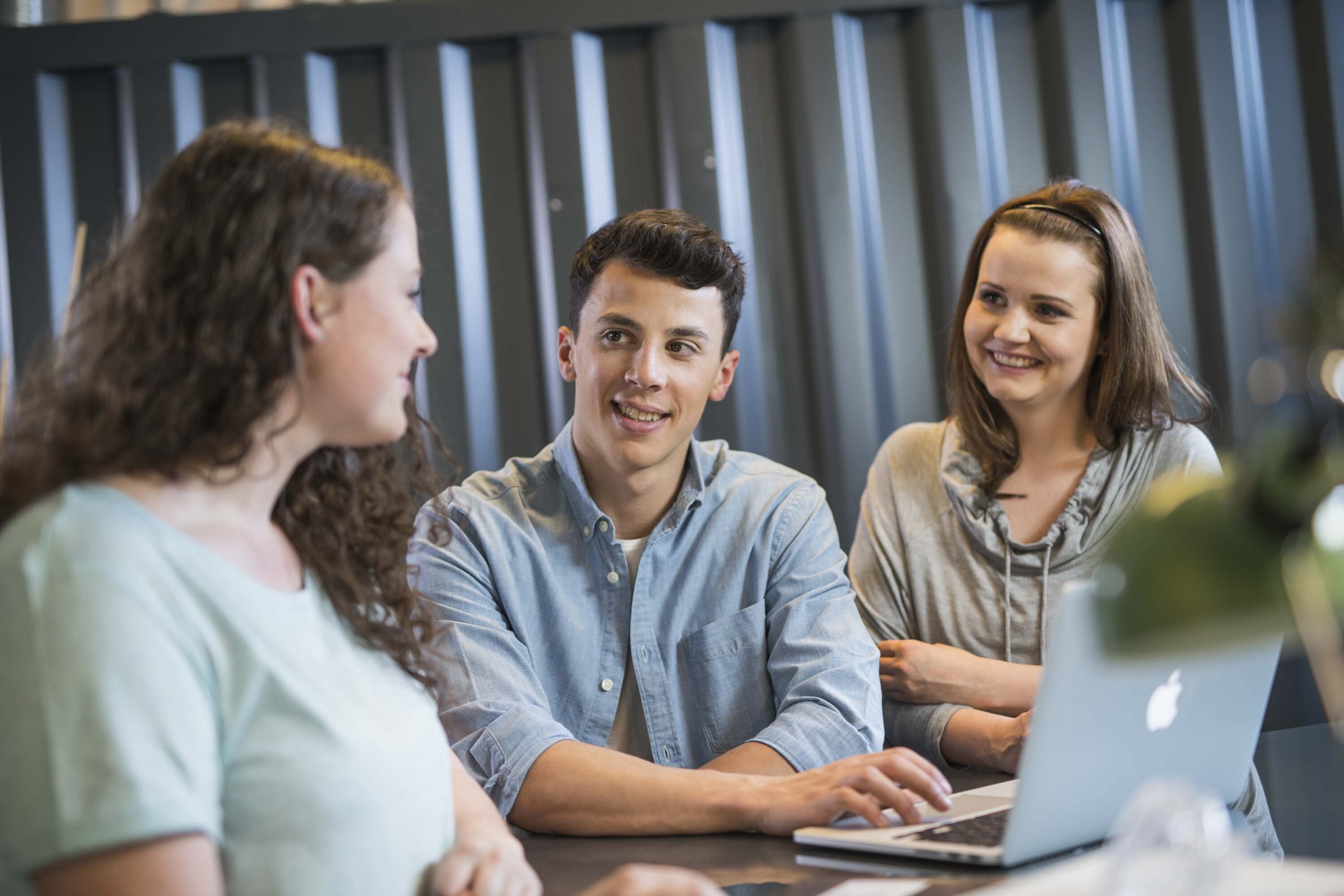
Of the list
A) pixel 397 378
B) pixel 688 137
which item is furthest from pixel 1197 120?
pixel 397 378

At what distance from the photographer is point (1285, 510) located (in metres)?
0.54

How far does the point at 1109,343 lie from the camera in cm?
211

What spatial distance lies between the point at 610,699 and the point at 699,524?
31 cm

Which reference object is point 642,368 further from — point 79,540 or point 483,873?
point 79,540

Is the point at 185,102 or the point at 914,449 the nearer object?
the point at 914,449

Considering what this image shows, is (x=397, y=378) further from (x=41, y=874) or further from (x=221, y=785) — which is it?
(x=41, y=874)

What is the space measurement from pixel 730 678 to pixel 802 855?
0.59m

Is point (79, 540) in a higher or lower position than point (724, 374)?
lower

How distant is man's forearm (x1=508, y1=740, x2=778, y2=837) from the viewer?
135 centimetres

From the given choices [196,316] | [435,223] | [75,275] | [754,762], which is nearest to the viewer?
[196,316]

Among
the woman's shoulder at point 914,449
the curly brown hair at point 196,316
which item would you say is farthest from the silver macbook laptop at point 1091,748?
the woman's shoulder at point 914,449

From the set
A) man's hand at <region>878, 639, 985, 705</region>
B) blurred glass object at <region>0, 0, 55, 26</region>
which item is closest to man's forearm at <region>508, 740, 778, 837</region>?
man's hand at <region>878, 639, 985, 705</region>

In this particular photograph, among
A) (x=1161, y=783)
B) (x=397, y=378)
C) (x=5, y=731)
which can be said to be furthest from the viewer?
(x=397, y=378)

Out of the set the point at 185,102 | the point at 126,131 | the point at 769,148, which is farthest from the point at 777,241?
the point at 126,131
